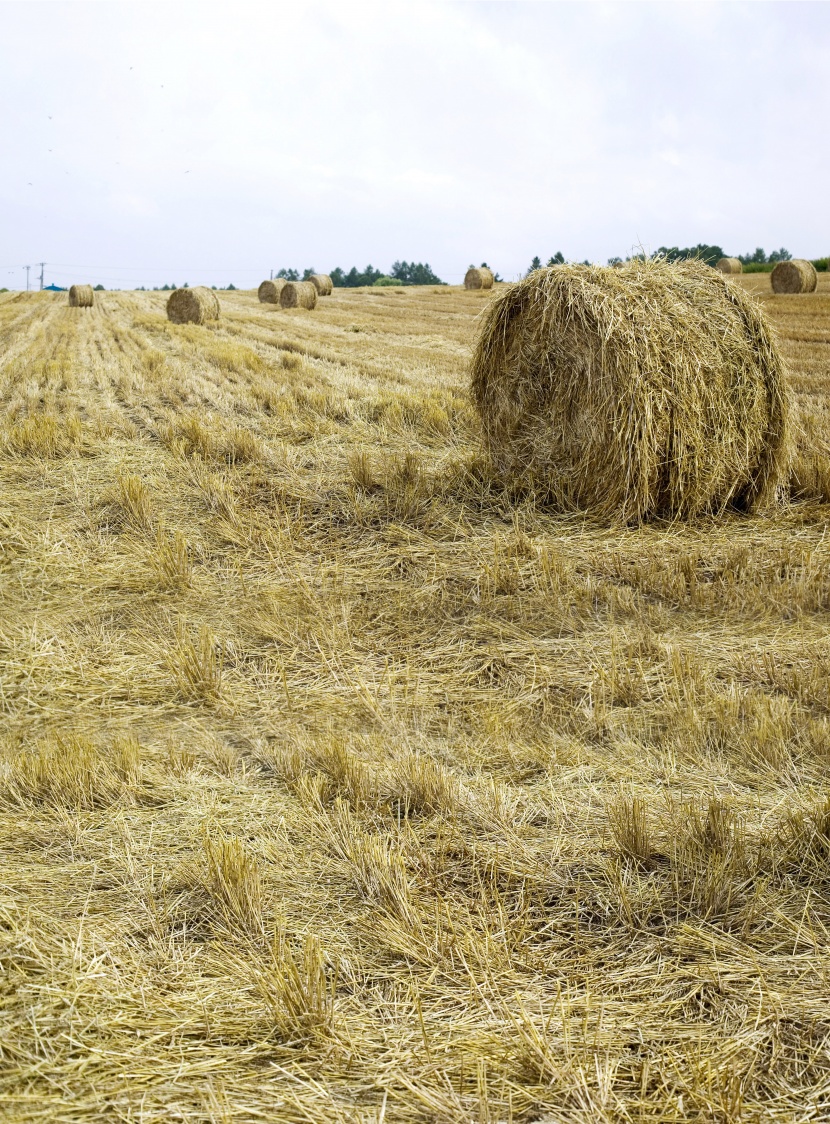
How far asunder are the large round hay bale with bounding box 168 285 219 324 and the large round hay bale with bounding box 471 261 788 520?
16551mm

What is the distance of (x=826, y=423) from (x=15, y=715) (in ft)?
23.4

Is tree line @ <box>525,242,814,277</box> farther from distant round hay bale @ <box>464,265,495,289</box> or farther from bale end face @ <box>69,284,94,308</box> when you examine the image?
bale end face @ <box>69,284,94,308</box>

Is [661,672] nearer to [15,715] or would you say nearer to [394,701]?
[394,701]

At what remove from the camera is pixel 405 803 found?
323 centimetres

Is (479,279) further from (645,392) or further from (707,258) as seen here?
(645,392)

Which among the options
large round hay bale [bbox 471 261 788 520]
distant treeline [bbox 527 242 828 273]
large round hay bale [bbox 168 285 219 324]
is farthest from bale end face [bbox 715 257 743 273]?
large round hay bale [bbox 471 261 788 520]

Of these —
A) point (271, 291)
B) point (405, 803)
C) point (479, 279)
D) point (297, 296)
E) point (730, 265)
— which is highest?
point (730, 265)

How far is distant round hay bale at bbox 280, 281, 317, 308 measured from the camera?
27.7 m

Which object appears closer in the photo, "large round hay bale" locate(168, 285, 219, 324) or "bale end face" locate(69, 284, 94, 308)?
"large round hay bale" locate(168, 285, 219, 324)

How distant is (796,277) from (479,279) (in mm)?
13091

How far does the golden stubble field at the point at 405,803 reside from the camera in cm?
212

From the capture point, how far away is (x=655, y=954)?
2.48 metres

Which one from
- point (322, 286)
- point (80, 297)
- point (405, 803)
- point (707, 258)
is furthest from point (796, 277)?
point (405, 803)

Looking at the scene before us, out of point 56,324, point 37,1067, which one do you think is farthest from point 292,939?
point 56,324
